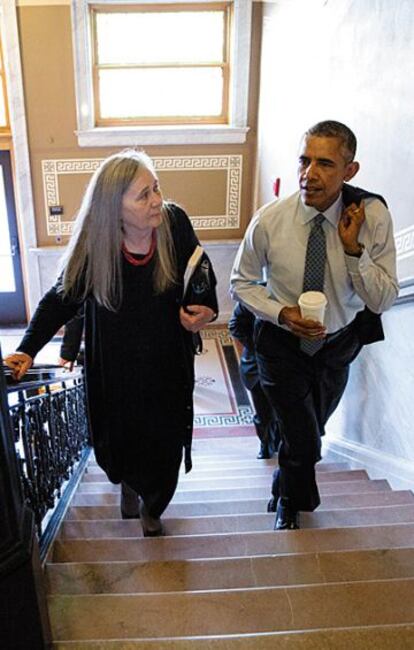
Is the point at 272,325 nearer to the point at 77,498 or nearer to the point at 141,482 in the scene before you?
the point at 141,482

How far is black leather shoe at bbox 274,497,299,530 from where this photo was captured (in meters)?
1.89

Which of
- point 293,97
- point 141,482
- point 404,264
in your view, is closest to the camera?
point 141,482

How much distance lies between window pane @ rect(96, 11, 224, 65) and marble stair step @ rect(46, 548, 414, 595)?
16.9 feet

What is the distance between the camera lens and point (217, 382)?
501 centimetres

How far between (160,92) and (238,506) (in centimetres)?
464

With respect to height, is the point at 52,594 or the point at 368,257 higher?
the point at 368,257

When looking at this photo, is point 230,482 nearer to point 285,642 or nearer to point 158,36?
point 285,642

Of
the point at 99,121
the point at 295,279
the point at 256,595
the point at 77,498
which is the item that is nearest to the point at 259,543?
the point at 256,595

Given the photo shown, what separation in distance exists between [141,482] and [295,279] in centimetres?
85

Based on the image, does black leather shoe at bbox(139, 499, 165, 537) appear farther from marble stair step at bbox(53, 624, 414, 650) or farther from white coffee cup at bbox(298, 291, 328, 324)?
white coffee cup at bbox(298, 291, 328, 324)

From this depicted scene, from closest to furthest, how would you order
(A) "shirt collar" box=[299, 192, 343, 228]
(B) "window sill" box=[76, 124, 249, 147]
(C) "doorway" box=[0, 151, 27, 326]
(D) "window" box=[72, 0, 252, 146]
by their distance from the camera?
(A) "shirt collar" box=[299, 192, 343, 228]
(D) "window" box=[72, 0, 252, 146]
(B) "window sill" box=[76, 124, 249, 147]
(C) "doorway" box=[0, 151, 27, 326]

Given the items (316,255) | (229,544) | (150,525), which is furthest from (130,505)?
(316,255)

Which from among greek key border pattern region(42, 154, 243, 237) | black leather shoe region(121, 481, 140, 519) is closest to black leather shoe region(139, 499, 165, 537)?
black leather shoe region(121, 481, 140, 519)

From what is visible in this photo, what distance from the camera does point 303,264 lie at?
1.78m
